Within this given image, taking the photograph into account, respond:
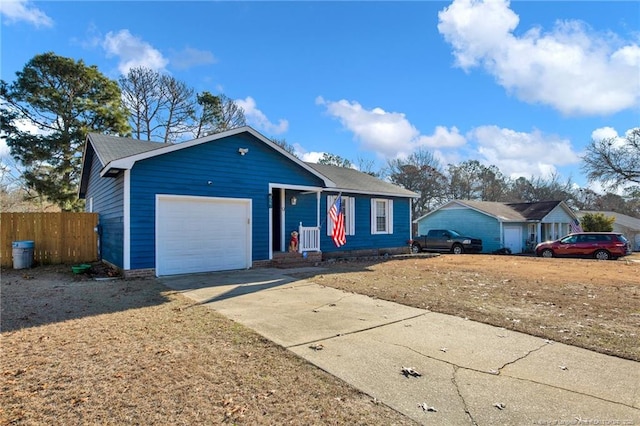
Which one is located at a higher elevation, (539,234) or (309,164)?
(309,164)

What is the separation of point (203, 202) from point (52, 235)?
6141 mm

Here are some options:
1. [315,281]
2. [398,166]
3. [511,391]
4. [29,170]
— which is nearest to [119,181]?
[315,281]

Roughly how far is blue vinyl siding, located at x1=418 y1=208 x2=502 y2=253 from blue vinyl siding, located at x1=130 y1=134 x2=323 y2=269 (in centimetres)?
1941

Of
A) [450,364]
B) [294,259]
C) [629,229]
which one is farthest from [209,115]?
[629,229]

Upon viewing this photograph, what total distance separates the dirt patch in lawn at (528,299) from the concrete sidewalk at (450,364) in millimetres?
462

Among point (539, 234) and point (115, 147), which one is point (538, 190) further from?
point (115, 147)

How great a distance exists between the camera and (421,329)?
5.15m

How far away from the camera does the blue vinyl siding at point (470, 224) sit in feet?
91.0

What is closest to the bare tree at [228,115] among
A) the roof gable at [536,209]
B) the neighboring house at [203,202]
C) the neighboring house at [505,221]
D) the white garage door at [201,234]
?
the neighboring house at [203,202]

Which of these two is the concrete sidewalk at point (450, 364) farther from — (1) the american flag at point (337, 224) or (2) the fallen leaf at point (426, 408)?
(1) the american flag at point (337, 224)

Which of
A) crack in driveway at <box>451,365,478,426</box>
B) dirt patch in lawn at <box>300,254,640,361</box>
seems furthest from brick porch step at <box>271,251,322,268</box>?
crack in driveway at <box>451,365,478,426</box>

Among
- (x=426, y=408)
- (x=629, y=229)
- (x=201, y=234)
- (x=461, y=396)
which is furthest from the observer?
(x=629, y=229)

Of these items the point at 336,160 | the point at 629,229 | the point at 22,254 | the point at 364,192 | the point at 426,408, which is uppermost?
the point at 336,160

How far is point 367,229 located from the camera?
653 inches
